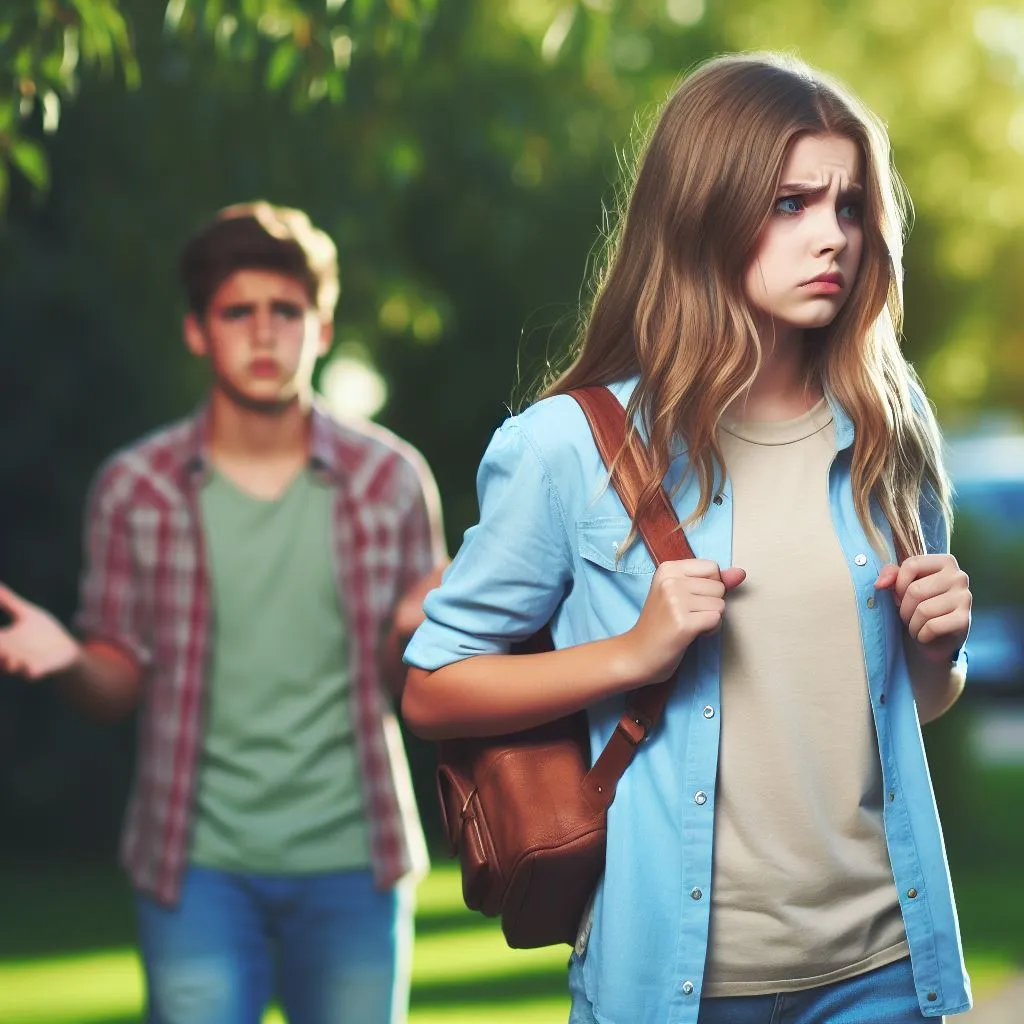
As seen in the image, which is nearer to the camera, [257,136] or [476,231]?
[257,136]

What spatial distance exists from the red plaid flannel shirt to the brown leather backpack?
1.55 m

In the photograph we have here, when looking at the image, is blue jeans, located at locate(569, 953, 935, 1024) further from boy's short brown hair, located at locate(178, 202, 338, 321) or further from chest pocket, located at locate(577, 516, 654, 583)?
boy's short brown hair, located at locate(178, 202, 338, 321)

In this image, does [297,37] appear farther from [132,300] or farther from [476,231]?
[476,231]

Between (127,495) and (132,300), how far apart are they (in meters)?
7.09

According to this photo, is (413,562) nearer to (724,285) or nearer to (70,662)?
(70,662)

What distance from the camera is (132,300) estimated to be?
11617 millimetres

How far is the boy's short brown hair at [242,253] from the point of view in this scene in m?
4.75

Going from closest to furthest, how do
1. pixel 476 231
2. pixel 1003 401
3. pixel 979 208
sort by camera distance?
pixel 476 231, pixel 979 208, pixel 1003 401

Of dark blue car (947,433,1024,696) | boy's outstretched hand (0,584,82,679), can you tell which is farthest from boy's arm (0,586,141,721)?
dark blue car (947,433,1024,696)

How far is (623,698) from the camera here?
116 inches

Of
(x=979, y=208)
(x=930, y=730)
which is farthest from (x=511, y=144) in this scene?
(x=979, y=208)

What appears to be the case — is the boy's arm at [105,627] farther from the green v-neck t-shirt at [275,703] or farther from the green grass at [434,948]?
the green grass at [434,948]

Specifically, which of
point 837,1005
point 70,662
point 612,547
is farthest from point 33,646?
point 837,1005

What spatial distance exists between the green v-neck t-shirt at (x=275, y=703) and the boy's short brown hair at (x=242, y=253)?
1.57ft
